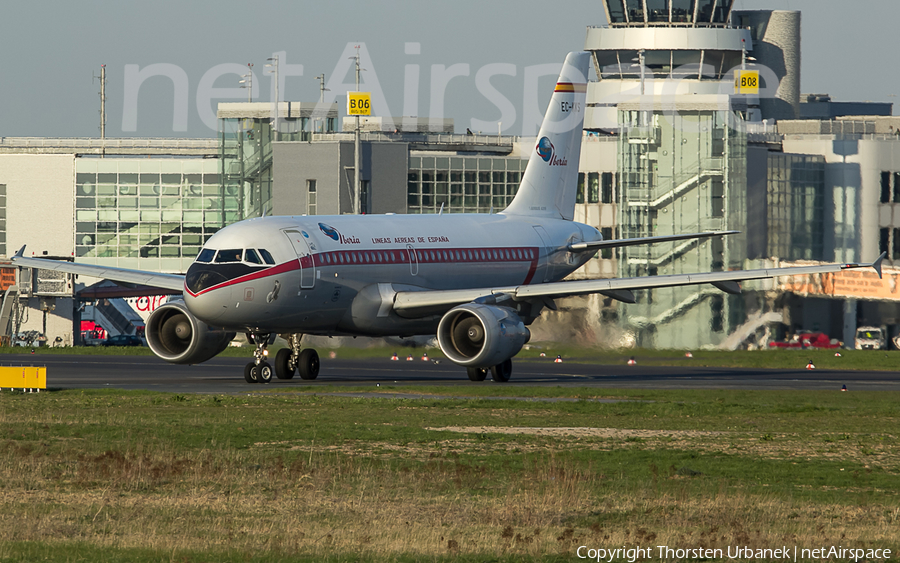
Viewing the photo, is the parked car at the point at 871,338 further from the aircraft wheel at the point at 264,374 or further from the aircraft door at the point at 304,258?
the aircraft door at the point at 304,258

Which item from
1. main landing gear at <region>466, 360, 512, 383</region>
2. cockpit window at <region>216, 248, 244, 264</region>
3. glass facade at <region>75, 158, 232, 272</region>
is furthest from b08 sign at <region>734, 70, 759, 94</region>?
cockpit window at <region>216, 248, 244, 264</region>

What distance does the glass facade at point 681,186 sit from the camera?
7625 centimetres

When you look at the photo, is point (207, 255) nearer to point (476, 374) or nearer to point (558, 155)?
point (476, 374)

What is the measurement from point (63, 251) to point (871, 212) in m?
63.7

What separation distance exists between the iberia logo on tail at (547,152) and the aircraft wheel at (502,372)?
13.3 meters

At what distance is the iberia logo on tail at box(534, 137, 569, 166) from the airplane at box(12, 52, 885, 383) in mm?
5105

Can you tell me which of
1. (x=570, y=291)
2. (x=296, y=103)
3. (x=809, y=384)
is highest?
(x=296, y=103)

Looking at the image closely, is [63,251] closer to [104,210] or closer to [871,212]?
[104,210]

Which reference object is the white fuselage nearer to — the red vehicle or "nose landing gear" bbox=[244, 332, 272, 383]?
"nose landing gear" bbox=[244, 332, 272, 383]

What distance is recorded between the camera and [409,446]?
74.6ft

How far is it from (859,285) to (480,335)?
46494 millimetres

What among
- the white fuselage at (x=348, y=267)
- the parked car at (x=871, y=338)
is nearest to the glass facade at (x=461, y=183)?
the parked car at (x=871, y=338)

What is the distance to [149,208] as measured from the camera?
4003 inches

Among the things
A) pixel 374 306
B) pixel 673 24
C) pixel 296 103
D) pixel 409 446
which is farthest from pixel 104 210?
pixel 409 446
